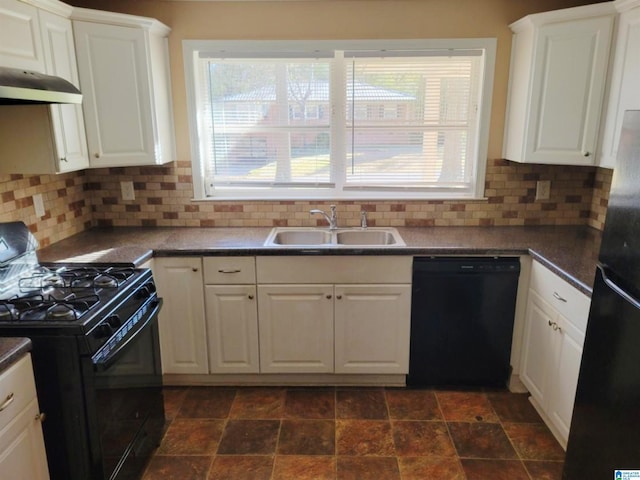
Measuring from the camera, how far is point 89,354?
4.86ft

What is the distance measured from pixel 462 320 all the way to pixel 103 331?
183cm

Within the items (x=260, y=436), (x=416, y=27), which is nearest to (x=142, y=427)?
(x=260, y=436)

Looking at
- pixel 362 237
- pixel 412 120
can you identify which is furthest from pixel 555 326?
pixel 412 120

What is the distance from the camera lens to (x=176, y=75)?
274cm

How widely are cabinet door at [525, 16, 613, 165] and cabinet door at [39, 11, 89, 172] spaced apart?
2.49 metres

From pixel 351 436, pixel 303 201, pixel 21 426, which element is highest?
pixel 303 201

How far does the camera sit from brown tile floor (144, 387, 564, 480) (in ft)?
6.58

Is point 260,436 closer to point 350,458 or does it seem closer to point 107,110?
point 350,458

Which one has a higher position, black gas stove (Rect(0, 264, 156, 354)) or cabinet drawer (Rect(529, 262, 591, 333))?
→ black gas stove (Rect(0, 264, 156, 354))

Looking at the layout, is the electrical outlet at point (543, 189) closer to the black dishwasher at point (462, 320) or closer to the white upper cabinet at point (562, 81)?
the white upper cabinet at point (562, 81)

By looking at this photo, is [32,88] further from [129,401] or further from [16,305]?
[129,401]

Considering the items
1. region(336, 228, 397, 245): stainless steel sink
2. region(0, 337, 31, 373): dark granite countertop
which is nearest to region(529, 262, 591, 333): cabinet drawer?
region(336, 228, 397, 245): stainless steel sink

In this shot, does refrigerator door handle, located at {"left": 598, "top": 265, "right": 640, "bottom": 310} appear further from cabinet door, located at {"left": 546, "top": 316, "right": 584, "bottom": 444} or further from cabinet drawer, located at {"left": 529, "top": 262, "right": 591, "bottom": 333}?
cabinet door, located at {"left": 546, "top": 316, "right": 584, "bottom": 444}

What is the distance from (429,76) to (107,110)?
193 centimetres
